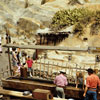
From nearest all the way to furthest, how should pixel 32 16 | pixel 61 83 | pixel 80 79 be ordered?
pixel 61 83, pixel 80 79, pixel 32 16

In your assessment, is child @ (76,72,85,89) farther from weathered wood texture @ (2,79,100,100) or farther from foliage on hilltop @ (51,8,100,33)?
foliage on hilltop @ (51,8,100,33)

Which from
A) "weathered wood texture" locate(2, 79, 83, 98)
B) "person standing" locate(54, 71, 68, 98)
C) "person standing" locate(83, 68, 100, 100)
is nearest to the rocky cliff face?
"weathered wood texture" locate(2, 79, 83, 98)

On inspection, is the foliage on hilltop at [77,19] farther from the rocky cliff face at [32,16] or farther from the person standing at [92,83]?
the person standing at [92,83]

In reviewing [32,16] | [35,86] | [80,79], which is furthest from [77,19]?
[35,86]

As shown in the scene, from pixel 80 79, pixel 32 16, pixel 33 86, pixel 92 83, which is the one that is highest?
pixel 32 16

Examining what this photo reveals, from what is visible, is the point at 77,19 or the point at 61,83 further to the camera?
the point at 77,19

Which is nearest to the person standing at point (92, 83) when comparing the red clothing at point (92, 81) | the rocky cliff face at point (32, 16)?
the red clothing at point (92, 81)

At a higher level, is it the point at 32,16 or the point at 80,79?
the point at 32,16

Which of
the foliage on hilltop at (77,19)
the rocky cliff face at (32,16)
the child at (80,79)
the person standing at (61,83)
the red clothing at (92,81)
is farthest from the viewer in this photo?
the rocky cliff face at (32,16)

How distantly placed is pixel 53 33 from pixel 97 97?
36.5 ft

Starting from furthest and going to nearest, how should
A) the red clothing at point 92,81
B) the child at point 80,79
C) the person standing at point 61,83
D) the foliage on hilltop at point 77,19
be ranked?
the foliage on hilltop at point 77,19
the child at point 80,79
the person standing at point 61,83
the red clothing at point 92,81

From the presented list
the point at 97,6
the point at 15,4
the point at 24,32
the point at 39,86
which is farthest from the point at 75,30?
the point at 15,4

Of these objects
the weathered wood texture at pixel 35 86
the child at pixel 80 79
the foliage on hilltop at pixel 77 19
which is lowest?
the weathered wood texture at pixel 35 86

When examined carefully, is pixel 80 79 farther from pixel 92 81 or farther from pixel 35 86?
pixel 35 86
